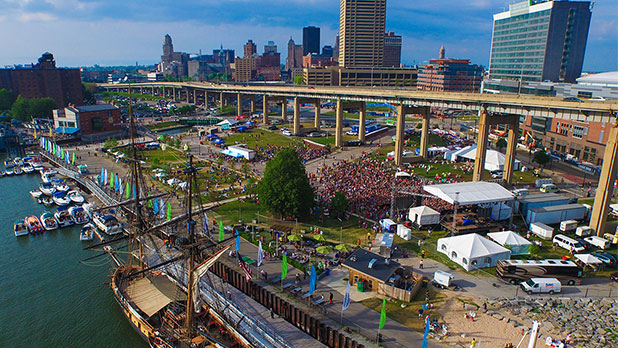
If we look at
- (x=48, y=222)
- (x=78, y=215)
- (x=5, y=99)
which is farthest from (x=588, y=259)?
(x=5, y=99)

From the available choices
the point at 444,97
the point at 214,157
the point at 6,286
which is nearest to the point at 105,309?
the point at 6,286

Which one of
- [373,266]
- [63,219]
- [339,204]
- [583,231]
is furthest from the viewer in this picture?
[63,219]

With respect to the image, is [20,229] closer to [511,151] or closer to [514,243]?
[514,243]

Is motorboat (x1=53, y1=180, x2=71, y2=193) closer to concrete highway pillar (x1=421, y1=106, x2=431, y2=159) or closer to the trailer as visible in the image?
concrete highway pillar (x1=421, y1=106, x2=431, y2=159)

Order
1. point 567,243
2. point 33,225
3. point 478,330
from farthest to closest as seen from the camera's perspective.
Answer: point 33,225
point 567,243
point 478,330

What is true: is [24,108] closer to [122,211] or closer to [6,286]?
[122,211]

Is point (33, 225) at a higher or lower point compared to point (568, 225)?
lower
